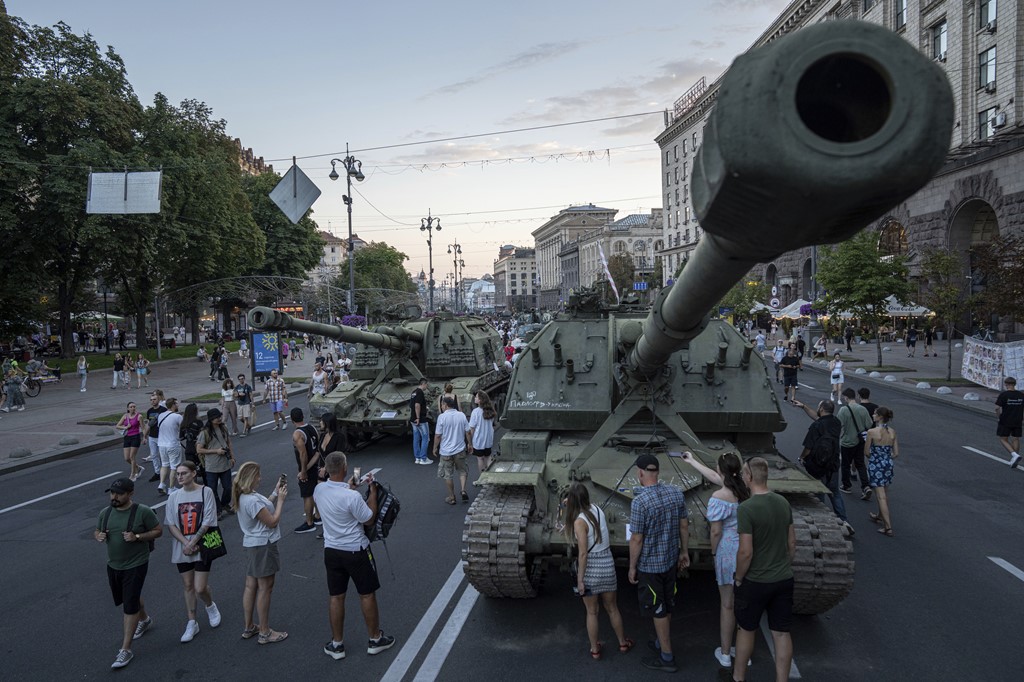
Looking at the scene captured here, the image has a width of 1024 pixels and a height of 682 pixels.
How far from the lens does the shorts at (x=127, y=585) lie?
552 centimetres

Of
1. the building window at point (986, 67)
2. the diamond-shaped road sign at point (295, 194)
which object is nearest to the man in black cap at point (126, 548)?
the diamond-shaped road sign at point (295, 194)

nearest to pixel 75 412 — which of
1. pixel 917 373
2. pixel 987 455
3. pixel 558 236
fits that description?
pixel 987 455

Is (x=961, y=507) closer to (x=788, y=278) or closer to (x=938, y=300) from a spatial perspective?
(x=938, y=300)

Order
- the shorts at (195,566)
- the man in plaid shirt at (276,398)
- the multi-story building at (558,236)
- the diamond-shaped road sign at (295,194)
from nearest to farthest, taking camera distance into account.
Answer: the shorts at (195,566)
the diamond-shaped road sign at (295,194)
the man in plaid shirt at (276,398)
the multi-story building at (558,236)

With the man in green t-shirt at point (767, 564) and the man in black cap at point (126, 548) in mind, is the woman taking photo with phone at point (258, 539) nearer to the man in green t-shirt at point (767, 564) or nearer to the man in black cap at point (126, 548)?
the man in black cap at point (126, 548)

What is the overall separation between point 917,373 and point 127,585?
2606cm

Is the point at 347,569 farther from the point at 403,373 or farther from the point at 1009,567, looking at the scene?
Result: the point at 403,373

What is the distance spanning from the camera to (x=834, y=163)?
1.94 m

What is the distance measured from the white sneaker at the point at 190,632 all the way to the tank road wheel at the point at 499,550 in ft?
8.20

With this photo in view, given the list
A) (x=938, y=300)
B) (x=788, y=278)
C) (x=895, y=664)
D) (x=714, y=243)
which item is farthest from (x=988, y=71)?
(x=714, y=243)

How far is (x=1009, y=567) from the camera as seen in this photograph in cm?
707

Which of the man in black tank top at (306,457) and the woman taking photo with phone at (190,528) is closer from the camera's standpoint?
the woman taking photo with phone at (190,528)

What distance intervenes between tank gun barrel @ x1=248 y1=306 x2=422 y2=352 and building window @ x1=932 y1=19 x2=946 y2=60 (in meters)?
31.3

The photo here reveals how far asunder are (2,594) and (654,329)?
24.2 feet
